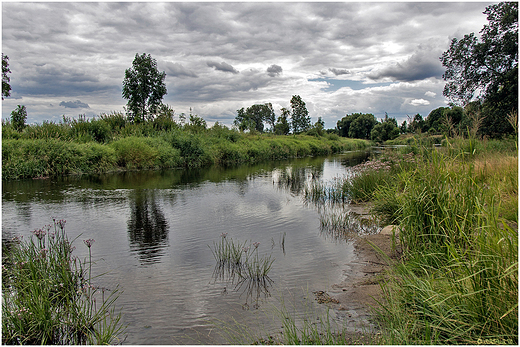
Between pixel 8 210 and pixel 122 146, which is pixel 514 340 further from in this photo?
pixel 122 146

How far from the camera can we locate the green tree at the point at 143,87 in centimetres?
5016

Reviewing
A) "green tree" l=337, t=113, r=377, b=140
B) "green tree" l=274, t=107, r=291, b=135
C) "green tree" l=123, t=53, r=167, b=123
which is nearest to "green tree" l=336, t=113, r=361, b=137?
"green tree" l=337, t=113, r=377, b=140

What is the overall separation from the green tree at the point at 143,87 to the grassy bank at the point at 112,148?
844 inches

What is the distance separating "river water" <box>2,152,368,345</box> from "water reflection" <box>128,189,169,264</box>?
0.02 m

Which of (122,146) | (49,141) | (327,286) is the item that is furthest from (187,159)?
Result: (327,286)

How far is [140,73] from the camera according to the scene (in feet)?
165

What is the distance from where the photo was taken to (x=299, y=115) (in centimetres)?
7712

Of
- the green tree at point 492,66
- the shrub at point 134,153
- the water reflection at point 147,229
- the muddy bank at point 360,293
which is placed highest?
the green tree at point 492,66

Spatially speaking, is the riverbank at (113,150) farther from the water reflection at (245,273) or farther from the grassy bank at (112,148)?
the water reflection at (245,273)

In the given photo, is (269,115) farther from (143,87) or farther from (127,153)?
(127,153)

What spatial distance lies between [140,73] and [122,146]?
106ft

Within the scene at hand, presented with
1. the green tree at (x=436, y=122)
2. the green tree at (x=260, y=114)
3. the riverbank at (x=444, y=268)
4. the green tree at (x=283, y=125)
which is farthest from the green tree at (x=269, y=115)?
the riverbank at (x=444, y=268)

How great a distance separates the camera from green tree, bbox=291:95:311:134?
76375 millimetres

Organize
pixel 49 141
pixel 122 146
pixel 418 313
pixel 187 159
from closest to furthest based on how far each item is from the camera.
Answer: pixel 418 313, pixel 49 141, pixel 122 146, pixel 187 159
